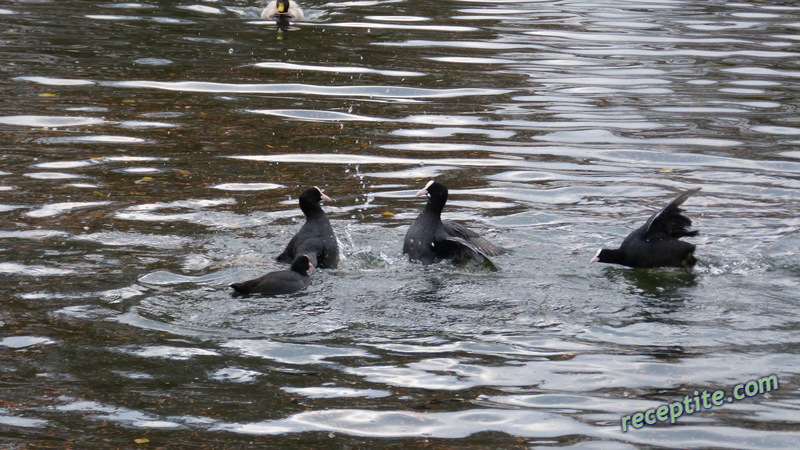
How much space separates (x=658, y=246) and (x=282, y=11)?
1436 centimetres

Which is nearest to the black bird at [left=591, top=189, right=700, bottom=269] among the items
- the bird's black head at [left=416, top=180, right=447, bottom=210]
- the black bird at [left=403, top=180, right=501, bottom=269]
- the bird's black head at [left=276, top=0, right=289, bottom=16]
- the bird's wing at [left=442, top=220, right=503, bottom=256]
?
the bird's wing at [left=442, top=220, right=503, bottom=256]

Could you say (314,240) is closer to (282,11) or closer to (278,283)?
(278,283)

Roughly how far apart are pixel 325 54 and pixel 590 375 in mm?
13090

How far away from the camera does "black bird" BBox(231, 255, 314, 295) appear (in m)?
8.62

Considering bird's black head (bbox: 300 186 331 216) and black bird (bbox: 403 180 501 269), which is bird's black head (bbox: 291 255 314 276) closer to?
bird's black head (bbox: 300 186 331 216)

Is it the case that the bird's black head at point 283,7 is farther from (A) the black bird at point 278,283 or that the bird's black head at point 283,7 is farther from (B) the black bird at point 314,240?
(A) the black bird at point 278,283

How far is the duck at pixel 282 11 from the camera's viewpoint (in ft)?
73.4

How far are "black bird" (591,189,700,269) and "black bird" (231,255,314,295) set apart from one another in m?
2.43

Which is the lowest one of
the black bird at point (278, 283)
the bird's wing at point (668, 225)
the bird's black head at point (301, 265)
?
the black bird at point (278, 283)

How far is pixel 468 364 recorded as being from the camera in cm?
738

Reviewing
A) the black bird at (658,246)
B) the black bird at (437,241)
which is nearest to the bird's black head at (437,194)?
the black bird at (437,241)

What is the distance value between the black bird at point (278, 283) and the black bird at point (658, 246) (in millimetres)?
2433

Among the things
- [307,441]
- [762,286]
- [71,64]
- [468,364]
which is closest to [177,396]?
[307,441]

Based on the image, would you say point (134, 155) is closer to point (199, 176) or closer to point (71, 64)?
point (199, 176)
